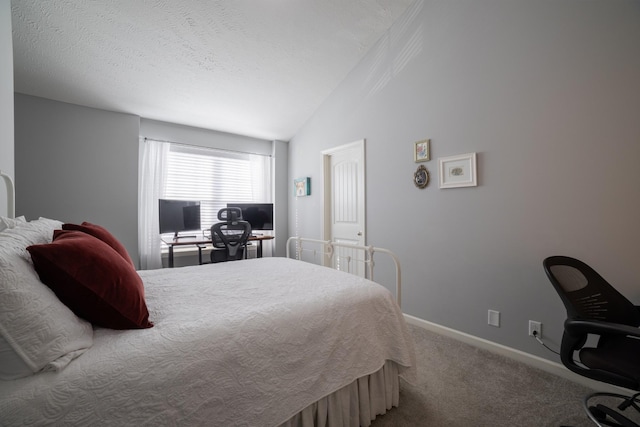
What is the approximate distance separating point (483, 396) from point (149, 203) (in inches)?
158

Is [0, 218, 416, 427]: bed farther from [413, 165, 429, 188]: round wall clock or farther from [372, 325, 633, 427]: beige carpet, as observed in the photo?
[413, 165, 429, 188]: round wall clock

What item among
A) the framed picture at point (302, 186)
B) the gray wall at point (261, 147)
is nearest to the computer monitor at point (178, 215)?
the gray wall at point (261, 147)

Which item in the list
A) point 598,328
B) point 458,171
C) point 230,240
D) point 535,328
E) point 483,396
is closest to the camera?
point 598,328

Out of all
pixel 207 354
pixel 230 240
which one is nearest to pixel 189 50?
pixel 230 240

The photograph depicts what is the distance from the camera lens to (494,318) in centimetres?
209

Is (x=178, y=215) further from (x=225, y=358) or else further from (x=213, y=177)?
(x=225, y=358)

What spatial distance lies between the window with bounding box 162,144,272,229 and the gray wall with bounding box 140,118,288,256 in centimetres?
11

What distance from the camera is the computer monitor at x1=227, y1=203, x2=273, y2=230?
13.4 feet

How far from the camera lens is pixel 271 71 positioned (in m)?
3.12

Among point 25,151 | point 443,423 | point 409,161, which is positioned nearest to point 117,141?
point 25,151

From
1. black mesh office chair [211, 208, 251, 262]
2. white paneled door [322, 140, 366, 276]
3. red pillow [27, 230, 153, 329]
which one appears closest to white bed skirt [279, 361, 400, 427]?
red pillow [27, 230, 153, 329]

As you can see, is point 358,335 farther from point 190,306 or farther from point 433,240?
point 433,240

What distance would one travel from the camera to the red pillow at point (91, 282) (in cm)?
84

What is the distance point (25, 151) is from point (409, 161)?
4.12 metres
